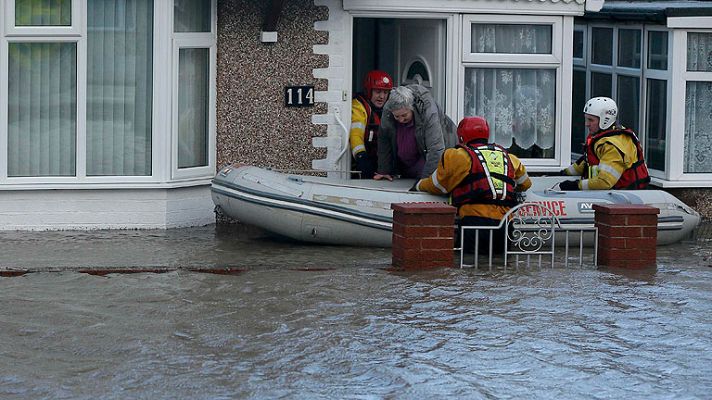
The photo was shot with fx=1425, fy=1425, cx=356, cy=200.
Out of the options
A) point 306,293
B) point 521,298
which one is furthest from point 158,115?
point 521,298

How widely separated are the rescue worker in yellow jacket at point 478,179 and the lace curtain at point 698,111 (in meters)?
3.49

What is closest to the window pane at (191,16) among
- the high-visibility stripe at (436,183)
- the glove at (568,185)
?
the high-visibility stripe at (436,183)

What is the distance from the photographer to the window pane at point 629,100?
51.9 ft

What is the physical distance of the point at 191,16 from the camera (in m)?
13.7

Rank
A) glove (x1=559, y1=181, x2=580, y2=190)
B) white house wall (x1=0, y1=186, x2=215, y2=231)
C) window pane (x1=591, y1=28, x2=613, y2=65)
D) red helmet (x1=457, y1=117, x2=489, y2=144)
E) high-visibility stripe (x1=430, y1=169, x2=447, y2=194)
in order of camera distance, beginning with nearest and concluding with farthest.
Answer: red helmet (x1=457, y1=117, x2=489, y2=144)
high-visibility stripe (x1=430, y1=169, x2=447, y2=194)
white house wall (x1=0, y1=186, x2=215, y2=231)
glove (x1=559, y1=181, x2=580, y2=190)
window pane (x1=591, y1=28, x2=613, y2=65)

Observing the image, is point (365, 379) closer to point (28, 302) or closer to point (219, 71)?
point (28, 302)

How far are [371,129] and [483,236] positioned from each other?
8.97 feet

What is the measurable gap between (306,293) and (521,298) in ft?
5.05

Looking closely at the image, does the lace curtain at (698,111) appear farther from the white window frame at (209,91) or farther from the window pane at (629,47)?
the white window frame at (209,91)

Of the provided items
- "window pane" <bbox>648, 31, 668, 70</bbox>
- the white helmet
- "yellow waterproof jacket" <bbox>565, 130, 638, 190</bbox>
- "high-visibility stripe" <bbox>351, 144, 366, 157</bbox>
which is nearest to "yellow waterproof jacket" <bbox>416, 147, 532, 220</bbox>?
"yellow waterproof jacket" <bbox>565, 130, 638, 190</bbox>

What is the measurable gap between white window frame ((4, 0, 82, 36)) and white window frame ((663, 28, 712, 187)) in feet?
19.5

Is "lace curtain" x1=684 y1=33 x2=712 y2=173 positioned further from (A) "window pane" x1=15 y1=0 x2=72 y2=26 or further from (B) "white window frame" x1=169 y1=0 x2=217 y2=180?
(A) "window pane" x1=15 y1=0 x2=72 y2=26

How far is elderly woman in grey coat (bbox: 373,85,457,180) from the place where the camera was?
42.8 feet

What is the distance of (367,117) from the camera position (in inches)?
563
